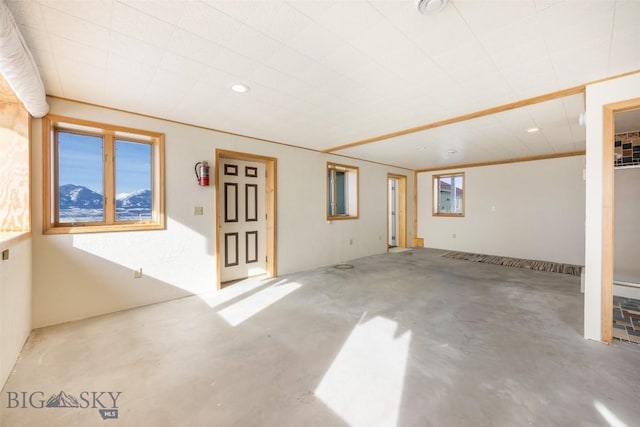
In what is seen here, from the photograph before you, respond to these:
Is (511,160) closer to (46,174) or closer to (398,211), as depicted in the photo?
(398,211)

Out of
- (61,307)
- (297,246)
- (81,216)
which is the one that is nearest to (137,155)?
(81,216)

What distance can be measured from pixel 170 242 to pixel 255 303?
1.42 meters

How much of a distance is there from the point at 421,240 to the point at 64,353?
25.8 ft

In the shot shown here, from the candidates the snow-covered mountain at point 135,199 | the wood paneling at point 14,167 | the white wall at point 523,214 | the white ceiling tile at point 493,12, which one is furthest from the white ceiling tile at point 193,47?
the white wall at point 523,214

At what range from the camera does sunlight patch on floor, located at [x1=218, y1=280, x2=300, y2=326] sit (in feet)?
9.88

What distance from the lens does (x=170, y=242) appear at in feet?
11.6

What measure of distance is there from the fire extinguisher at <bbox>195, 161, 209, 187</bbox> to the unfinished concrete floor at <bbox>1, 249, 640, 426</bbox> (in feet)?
5.33

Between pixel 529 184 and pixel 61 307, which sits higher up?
pixel 529 184

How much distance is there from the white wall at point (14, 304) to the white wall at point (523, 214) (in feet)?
26.8

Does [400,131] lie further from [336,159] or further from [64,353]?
[64,353]

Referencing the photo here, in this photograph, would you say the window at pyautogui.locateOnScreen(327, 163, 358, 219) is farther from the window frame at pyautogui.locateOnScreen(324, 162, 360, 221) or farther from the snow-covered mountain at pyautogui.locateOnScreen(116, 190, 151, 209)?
the snow-covered mountain at pyautogui.locateOnScreen(116, 190, 151, 209)

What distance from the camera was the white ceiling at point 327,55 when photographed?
1609mm

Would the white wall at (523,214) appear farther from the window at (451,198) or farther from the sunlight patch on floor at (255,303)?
the sunlight patch on floor at (255,303)

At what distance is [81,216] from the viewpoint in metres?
3.08
